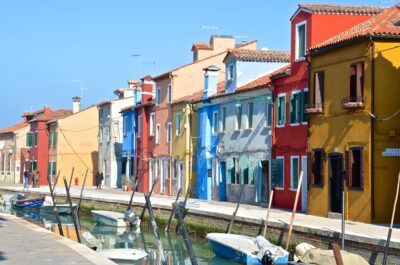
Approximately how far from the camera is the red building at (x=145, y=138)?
54.9 m

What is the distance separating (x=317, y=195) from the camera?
30000 mm

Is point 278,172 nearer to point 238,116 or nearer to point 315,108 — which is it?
point 315,108

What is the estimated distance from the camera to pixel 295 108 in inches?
1314

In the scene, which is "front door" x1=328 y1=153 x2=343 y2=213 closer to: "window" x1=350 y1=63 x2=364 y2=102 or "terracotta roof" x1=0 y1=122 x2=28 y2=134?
"window" x1=350 y1=63 x2=364 y2=102

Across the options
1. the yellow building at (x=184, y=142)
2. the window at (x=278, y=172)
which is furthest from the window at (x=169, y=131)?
the window at (x=278, y=172)

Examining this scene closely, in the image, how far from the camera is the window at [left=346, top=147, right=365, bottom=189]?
89.0 ft

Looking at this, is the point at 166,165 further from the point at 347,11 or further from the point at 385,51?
the point at 385,51

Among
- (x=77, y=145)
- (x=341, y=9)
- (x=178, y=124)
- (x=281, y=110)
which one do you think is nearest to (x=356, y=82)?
(x=341, y=9)

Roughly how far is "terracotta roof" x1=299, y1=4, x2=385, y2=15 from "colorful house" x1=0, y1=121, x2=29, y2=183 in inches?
2138

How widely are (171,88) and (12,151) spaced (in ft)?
131

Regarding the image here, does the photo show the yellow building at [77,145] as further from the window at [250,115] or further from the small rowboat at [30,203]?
the window at [250,115]

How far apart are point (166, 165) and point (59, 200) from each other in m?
8.22

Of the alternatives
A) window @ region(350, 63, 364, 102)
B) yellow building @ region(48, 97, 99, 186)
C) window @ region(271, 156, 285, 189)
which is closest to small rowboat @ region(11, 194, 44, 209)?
yellow building @ region(48, 97, 99, 186)

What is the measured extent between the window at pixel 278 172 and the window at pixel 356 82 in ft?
25.1
